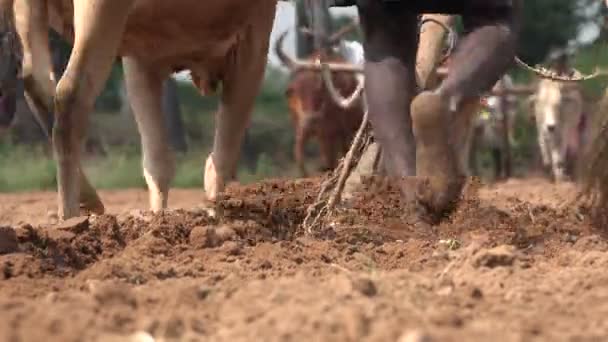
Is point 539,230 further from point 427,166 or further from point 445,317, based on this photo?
point 445,317

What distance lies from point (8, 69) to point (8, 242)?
4.53 feet

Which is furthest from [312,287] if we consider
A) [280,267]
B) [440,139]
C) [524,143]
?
[524,143]

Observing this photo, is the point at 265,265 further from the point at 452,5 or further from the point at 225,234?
the point at 452,5

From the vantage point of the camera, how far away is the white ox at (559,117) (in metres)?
20.0

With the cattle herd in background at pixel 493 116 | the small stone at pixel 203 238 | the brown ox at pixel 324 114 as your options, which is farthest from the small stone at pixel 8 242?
the brown ox at pixel 324 114

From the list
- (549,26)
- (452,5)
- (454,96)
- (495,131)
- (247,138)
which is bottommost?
(247,138)

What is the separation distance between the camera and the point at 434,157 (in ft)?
13.6

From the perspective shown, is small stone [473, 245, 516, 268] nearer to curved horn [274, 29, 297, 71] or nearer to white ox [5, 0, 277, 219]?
white ox [5, 0, 277, 219]

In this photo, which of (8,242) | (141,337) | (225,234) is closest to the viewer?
(141,337)

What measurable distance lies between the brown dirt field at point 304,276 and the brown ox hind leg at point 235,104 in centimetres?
59

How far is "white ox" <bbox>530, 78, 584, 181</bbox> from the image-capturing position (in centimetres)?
2002

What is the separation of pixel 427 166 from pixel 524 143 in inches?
942

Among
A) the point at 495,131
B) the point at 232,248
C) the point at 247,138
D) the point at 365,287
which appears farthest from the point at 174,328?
the point at 247,138

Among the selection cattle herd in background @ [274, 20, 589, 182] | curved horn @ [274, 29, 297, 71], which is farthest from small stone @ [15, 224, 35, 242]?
cattle herd in background @ [274, 20, 589, 182]
